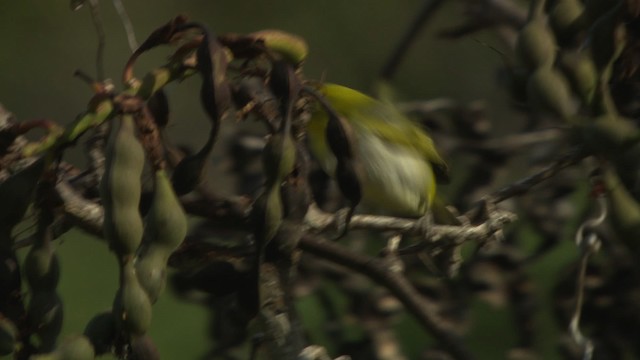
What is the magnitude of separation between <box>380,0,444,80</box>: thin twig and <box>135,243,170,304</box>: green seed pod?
1104 millimetres

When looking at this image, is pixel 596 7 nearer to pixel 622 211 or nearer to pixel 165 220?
pixel 622 211

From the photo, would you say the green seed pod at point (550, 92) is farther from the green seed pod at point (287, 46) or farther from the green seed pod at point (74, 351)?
the green seed pod at point (74, 351)

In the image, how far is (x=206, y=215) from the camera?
1.38m

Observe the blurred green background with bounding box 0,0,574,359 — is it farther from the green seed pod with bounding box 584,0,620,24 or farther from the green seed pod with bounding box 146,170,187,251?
the green seed pod with bounding box 146,170,187,251

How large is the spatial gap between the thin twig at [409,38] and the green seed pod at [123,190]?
110 cm

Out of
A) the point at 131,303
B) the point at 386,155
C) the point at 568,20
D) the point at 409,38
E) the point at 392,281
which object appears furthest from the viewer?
the point at 409,38

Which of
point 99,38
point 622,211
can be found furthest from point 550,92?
point 99,38

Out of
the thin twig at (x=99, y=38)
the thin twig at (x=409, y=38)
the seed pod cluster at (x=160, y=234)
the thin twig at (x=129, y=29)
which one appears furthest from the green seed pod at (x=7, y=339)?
the thin twig at (x=409, y=38)

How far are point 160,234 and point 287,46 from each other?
23 centimetres

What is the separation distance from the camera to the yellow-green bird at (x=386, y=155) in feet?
5.40

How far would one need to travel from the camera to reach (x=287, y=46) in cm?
124

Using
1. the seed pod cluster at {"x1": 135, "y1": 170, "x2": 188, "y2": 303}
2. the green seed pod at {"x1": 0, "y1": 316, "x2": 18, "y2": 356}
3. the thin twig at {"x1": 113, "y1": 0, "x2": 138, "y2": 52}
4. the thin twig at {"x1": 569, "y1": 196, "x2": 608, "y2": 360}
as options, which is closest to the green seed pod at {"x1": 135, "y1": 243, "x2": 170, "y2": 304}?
the seed pod cluster at {"x1": 135, "y1": 170, "x2": 188, "y2": 303}

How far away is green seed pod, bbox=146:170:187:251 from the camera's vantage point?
108cm

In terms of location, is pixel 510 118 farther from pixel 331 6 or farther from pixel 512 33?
pixel 512 33
